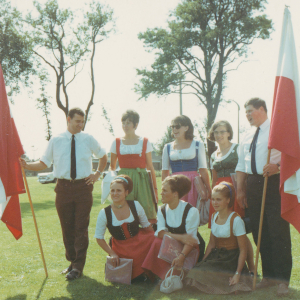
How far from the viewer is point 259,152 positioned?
4.26 meters

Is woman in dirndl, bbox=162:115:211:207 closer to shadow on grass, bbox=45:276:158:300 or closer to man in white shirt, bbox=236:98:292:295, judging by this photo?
man in white shirt, bbox=236:98:292:295

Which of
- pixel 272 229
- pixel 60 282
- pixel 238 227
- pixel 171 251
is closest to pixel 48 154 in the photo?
pixel 60 282

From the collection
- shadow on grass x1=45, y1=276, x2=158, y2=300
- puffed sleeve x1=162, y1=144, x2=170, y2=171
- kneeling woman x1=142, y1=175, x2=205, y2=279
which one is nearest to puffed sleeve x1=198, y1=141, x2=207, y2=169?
puffed sleeve x1=162, y1=144, x2=170, y2=171

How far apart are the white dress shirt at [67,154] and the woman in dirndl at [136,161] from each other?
0.37 m

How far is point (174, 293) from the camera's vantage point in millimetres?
4199

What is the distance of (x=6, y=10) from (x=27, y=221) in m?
12.2

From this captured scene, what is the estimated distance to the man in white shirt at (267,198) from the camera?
4.09 metres

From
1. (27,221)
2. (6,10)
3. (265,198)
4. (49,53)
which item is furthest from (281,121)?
(49,53)

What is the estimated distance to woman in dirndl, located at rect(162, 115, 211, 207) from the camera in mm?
5074

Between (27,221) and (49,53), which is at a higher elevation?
(49,53)

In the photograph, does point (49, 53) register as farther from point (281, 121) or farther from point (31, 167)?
point (281, 121)

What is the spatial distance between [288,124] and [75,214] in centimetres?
275

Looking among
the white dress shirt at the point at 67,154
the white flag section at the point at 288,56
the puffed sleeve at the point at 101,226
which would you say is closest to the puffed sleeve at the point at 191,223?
the puffed sleeve at the point at 101,226

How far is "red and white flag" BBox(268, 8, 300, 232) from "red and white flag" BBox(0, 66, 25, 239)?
2705mm
